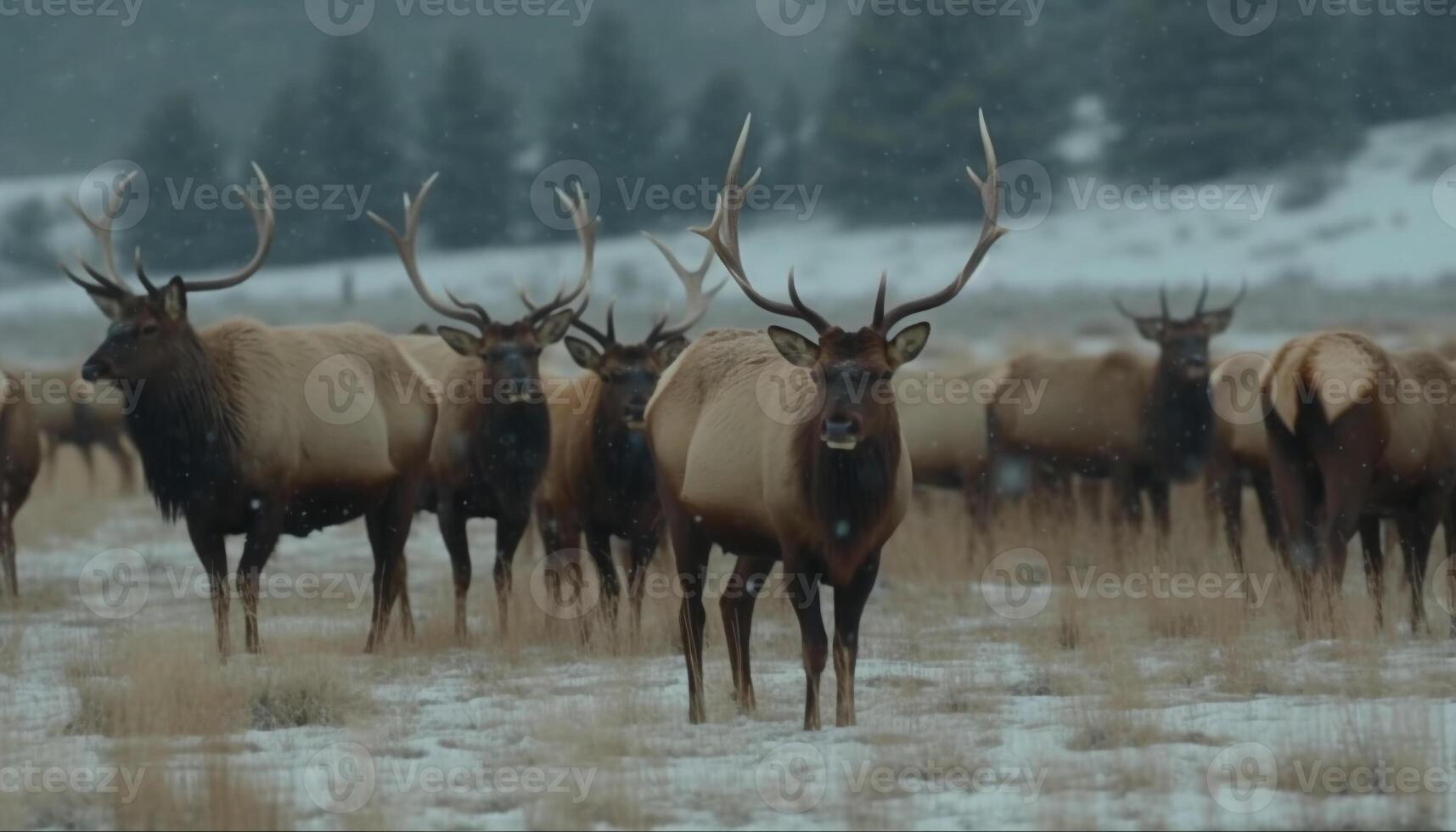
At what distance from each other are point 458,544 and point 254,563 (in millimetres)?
1788

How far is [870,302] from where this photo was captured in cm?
3888

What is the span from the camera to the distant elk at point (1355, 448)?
33.6 feet

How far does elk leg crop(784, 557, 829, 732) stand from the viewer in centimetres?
810

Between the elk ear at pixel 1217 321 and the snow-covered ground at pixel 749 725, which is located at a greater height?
the elk ear at pixel 1217 321

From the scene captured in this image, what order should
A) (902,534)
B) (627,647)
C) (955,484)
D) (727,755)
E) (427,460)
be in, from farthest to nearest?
(955,484), (902,534), (427,460), (627,647), (727,755)

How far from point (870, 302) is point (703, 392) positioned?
3007cm

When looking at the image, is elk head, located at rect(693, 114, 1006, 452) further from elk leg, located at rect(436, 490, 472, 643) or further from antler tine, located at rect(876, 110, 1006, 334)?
elk leg, located at rect(436, 490, 472, 643)

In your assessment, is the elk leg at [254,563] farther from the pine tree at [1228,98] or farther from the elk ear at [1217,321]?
the pine tree at [1228,98]

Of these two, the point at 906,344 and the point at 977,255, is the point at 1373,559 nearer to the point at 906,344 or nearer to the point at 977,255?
the point at 977,255

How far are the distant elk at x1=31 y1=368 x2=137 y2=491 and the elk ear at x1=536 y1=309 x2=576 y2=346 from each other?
429 inches

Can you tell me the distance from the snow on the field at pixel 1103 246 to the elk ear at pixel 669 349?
1121 inches

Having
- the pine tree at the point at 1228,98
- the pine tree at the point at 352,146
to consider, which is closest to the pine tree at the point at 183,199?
the pine tree at the point at 352,146

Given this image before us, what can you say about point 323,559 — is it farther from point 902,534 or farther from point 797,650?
point 797,650

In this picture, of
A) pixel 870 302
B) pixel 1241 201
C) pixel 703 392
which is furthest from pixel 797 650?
pixel 1241 201
